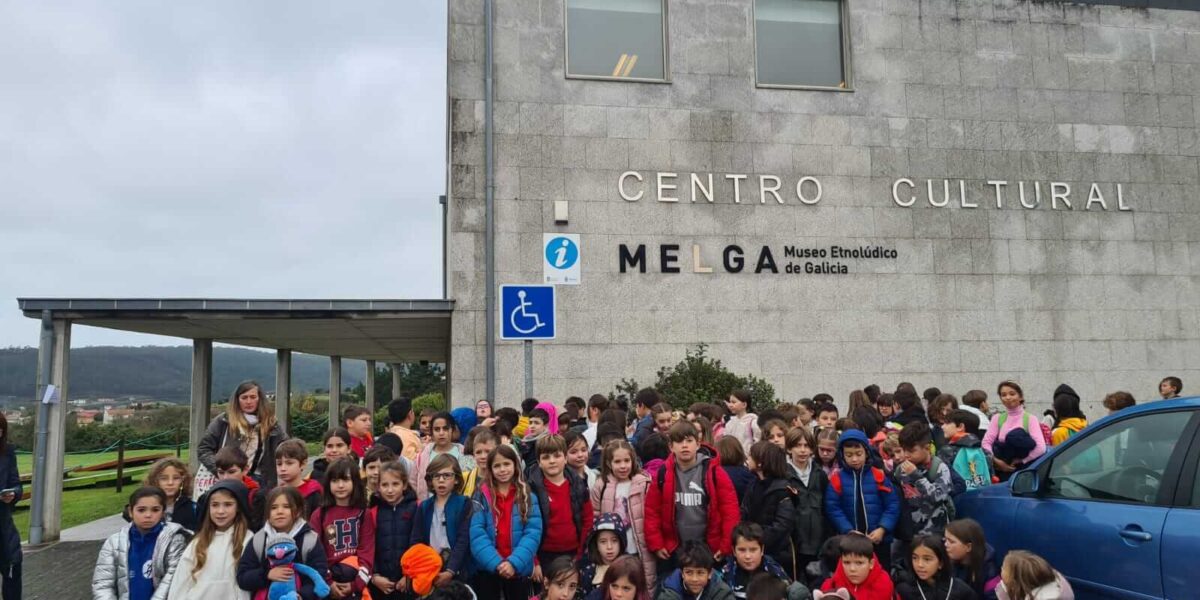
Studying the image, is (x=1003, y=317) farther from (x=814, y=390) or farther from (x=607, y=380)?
(x=607, y=380)

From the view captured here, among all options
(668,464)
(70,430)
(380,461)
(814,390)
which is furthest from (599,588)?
(70,430)

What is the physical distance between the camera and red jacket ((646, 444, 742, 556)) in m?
5.45

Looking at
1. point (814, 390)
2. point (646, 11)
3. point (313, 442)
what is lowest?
point (313, 442)

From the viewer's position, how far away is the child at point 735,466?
586 centimetres

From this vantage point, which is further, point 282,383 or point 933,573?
point 282,383

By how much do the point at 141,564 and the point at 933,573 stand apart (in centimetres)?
482

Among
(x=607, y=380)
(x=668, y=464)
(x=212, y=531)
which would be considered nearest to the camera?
(x=212, y=531)

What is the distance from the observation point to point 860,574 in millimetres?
4875

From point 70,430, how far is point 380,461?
31246 millimetres

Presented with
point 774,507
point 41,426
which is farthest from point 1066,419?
point 41,426

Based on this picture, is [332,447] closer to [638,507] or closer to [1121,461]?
[638,507]

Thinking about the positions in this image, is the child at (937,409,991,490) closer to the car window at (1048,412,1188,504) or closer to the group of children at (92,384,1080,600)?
the group of children at (92,384,1080,600)

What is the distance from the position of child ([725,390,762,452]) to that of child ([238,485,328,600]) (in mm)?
4325

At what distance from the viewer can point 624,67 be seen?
13.1 m
